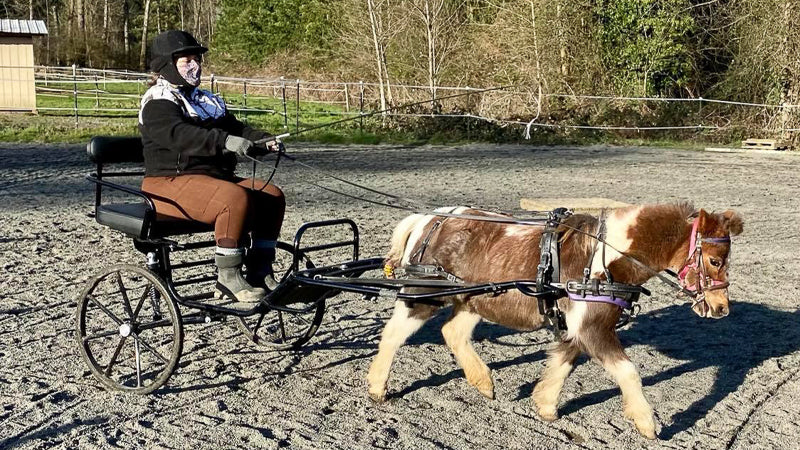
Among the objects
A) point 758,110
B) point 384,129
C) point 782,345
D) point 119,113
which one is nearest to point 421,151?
point 384,129

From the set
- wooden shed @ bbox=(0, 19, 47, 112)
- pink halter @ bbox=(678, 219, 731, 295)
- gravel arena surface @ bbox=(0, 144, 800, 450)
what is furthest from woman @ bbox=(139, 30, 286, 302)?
wooden shed @ bbox=(0, 19, 47, 112)

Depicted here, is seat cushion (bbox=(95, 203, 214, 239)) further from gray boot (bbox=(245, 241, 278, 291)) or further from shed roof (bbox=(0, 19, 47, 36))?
shed roof (bbox=(0, 19, 47, 36))

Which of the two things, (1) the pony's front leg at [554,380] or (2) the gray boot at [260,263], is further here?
(2) the gray boot at [260,263]

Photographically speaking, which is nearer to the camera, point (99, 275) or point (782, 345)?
point (99, 275)

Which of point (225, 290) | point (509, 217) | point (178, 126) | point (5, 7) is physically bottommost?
point (225, 290)

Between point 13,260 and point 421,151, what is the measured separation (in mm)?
11808

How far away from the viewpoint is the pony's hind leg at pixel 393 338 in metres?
5.46

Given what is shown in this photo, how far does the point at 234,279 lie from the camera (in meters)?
5.62

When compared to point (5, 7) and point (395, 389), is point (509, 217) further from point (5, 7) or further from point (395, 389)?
point (5, 7)

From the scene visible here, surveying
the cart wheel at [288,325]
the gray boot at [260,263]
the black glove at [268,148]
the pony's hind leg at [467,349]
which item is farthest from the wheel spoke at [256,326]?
the pony's hind leg at [467,349]

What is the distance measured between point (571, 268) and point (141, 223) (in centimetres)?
253

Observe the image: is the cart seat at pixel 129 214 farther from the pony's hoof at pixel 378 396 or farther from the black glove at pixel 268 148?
the pony's hoof at pixel 378 396

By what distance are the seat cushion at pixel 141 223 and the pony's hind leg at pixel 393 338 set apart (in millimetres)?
1313

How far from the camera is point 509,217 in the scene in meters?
5.52
